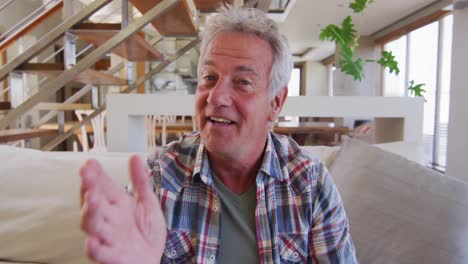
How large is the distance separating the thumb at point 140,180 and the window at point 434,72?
579 centimetres

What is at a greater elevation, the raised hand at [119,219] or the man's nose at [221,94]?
the man's nose at [221,94]

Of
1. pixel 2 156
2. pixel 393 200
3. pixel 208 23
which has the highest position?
pixel 208 23

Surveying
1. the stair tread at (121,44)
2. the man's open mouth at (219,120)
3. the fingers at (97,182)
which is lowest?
the fingers at (97,182)

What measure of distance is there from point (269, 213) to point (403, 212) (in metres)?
0.44

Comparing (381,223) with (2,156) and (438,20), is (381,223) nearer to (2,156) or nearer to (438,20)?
(2,156)

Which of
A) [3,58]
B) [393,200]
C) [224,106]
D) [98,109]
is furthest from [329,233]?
[3,58]

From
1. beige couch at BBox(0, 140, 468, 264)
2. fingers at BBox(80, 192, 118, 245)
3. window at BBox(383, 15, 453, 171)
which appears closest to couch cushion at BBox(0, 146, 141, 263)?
beige couch at BBox(0, 140, 468, 264)

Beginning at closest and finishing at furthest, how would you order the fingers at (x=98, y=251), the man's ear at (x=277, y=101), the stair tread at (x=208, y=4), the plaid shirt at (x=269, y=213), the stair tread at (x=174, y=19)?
the fingers at (x=98, y=251)
the plaid shirt at (x=269, y=213)
the man's ear at (x=277, y=101)
the stair tread at (x=174, y=19)
the stair tread at (x=208, y=4)

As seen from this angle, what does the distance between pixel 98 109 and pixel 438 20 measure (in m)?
5.64

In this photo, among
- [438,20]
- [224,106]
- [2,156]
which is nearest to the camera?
[224,106]

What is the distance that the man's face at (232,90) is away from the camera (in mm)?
953

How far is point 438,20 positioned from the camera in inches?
236

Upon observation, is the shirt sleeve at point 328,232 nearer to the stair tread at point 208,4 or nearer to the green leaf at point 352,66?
the green leaf at point 352,66

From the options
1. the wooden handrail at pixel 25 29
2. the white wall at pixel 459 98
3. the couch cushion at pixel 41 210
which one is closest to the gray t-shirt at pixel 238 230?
the couch cushion at pixel 41 210
